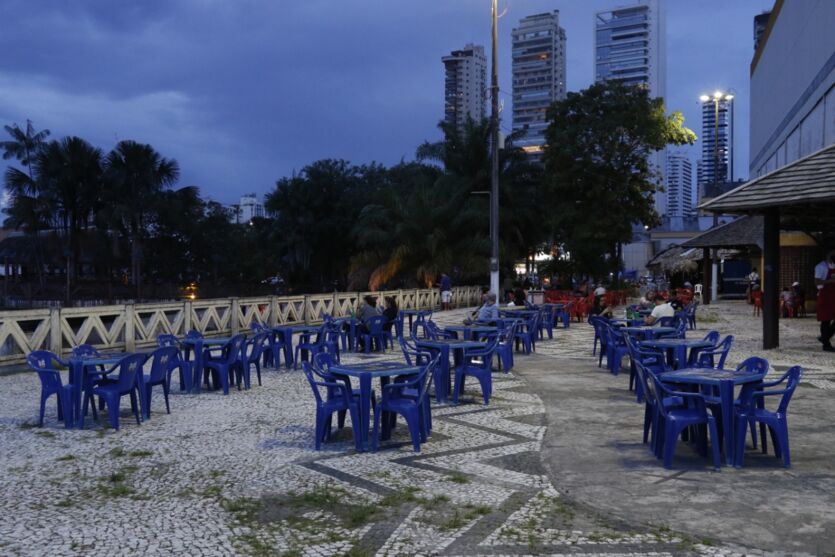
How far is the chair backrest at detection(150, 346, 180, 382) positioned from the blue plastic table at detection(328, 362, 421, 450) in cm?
229

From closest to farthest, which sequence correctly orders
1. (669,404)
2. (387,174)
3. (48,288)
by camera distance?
(669,404) < (48,288) < (387,174)

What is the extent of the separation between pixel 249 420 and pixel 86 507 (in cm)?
300

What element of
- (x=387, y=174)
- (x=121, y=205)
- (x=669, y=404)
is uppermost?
(x=387, y=174)

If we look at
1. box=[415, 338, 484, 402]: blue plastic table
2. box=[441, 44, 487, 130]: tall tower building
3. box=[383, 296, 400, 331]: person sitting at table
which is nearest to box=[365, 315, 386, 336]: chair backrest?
box=[383, 296, 400, 331]: person sitting at table

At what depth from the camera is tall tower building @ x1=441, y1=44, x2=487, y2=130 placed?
602 ft

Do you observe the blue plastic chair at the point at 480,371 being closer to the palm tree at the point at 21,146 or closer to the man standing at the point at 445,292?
the man standing at the point at 445,292

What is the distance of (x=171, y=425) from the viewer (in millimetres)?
7672

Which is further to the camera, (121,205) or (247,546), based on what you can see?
(121,205)

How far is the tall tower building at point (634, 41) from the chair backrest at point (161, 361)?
616 ft

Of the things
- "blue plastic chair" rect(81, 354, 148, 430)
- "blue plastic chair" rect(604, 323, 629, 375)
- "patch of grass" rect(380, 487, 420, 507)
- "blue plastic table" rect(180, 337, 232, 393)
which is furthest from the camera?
"blue plastic chair" rect(604, 323, 629, 375)

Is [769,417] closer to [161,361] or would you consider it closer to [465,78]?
[161,361]

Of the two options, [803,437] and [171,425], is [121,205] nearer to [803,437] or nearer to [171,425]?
[171,425]

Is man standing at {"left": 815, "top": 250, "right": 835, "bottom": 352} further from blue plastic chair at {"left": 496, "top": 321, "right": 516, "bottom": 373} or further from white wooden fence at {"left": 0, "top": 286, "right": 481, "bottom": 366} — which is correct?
white wooden fence at {"left": 0, "top": 286, "right": 481, "bottom": 366}

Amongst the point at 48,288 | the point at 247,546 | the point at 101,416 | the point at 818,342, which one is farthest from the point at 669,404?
the point at 48,288
